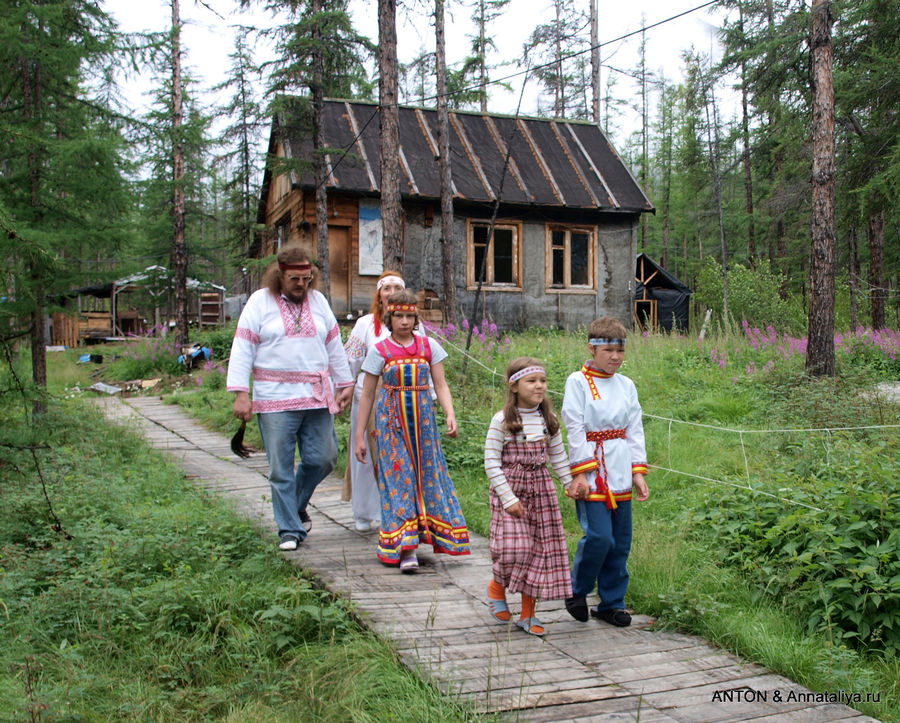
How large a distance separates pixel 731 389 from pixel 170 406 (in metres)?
10.2

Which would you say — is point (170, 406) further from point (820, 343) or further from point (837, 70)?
point (837, 70)

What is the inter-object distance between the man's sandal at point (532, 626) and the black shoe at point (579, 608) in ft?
0.77

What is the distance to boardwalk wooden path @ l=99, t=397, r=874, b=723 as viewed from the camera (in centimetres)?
324

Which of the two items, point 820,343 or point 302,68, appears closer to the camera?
point 820,343

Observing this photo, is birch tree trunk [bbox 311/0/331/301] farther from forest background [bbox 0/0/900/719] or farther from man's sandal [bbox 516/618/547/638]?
man's sandal [bbox 516/618/547/638]

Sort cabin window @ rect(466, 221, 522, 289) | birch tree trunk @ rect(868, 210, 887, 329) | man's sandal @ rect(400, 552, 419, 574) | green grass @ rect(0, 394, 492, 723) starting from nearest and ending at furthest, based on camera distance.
Result: green grass @ rect(0, 394, 492, 723) < man's sandal @ rect(400, 552, 419, 574) < birch tree trunk @ rect(868, 210, 887, 329) < cabin window @ rect(466, 221, 522, 289)

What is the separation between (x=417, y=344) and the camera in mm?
5176

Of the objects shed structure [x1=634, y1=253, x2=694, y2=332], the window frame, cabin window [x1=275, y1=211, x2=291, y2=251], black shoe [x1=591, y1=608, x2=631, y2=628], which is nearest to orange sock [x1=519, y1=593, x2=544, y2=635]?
black shoe [x1=591, y1=608, x2=631, y2=628]

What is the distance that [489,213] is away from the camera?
20141 millimetres

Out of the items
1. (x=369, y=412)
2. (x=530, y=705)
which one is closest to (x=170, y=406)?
(x=369, y=412)

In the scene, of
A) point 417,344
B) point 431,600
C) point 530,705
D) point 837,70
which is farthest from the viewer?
point 837,70

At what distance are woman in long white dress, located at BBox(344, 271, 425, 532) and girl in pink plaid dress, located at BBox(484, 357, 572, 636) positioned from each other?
1.60 metres

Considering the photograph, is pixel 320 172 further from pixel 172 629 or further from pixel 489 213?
pixel 172 629

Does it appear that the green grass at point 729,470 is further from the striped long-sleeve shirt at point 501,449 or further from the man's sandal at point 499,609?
the striped long-sleeve shirt at point 501,449
